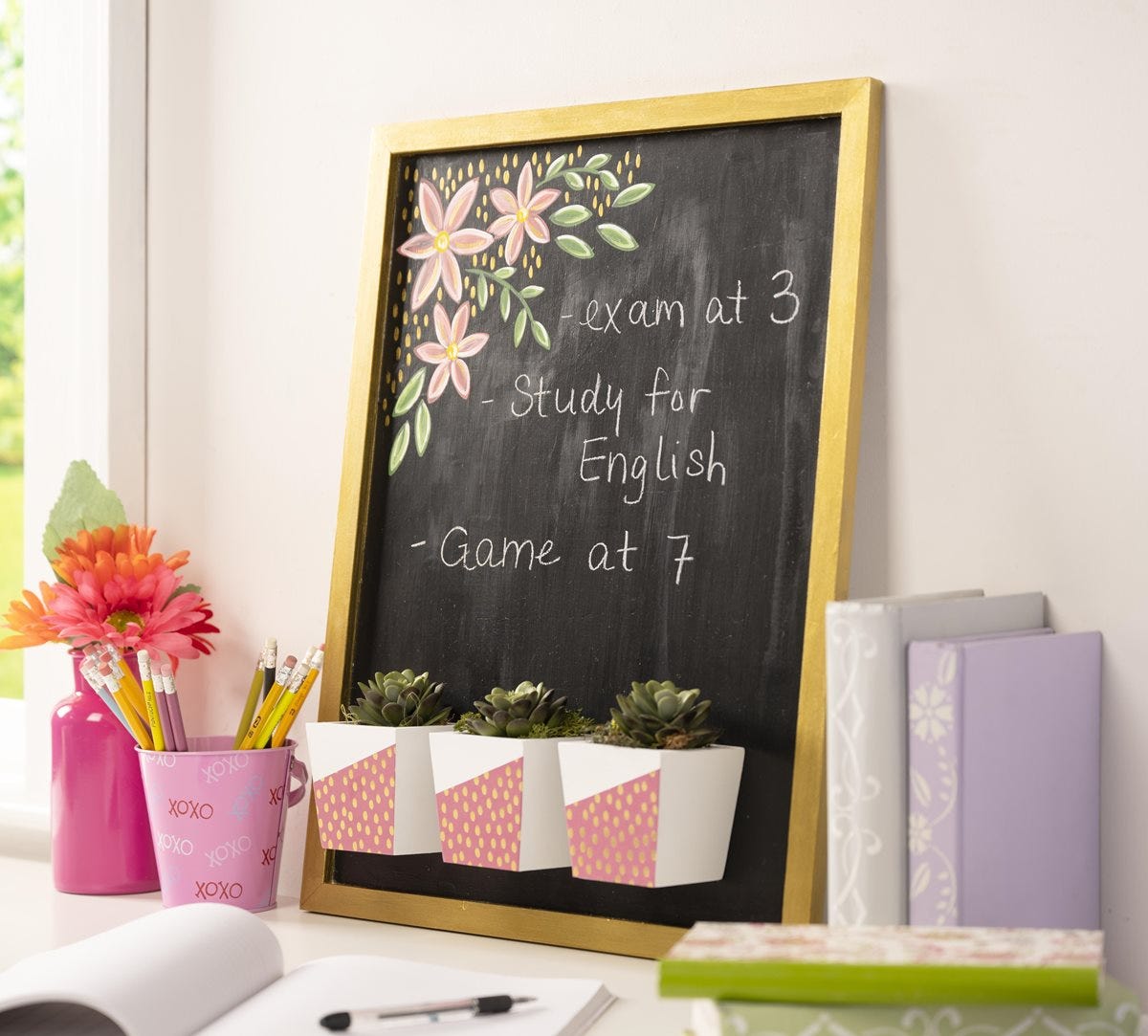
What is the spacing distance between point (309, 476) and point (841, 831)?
2.02 ft

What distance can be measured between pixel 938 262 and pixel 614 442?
264 millimetres

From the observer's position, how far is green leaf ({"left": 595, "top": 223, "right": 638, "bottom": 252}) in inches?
40.9

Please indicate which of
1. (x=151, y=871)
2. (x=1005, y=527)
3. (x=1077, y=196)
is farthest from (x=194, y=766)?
(x=1077, y=196)

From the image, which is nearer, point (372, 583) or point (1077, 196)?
point (1077, 196)

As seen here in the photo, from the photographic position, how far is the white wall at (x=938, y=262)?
2.96ft

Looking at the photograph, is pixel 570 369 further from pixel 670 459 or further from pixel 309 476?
pixel 309 476

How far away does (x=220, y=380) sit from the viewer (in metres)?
→ 1.26

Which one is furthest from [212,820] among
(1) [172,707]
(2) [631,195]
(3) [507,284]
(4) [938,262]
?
(4) [938,262]

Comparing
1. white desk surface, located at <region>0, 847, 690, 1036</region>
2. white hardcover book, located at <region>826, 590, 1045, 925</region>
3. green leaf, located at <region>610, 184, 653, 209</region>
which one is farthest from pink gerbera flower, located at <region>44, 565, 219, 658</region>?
white hardcover book, located at <region>826, 590, 1045, 925</region>

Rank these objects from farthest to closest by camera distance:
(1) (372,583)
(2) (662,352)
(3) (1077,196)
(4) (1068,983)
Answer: (1) (372,583)
(2) (662,352)
(3) (1077,196)
(4) (1068,983)

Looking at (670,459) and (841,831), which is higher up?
(670,459)

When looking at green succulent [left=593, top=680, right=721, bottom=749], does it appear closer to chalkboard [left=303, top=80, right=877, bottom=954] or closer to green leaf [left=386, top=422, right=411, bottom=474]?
chalkboard [left=303, top=80, right=877, bottom=954]

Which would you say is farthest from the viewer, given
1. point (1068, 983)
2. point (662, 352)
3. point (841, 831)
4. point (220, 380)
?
point (220, 380)

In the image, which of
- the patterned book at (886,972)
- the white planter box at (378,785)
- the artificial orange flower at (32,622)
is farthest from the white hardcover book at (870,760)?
the artificial orange flower at (32,622)
